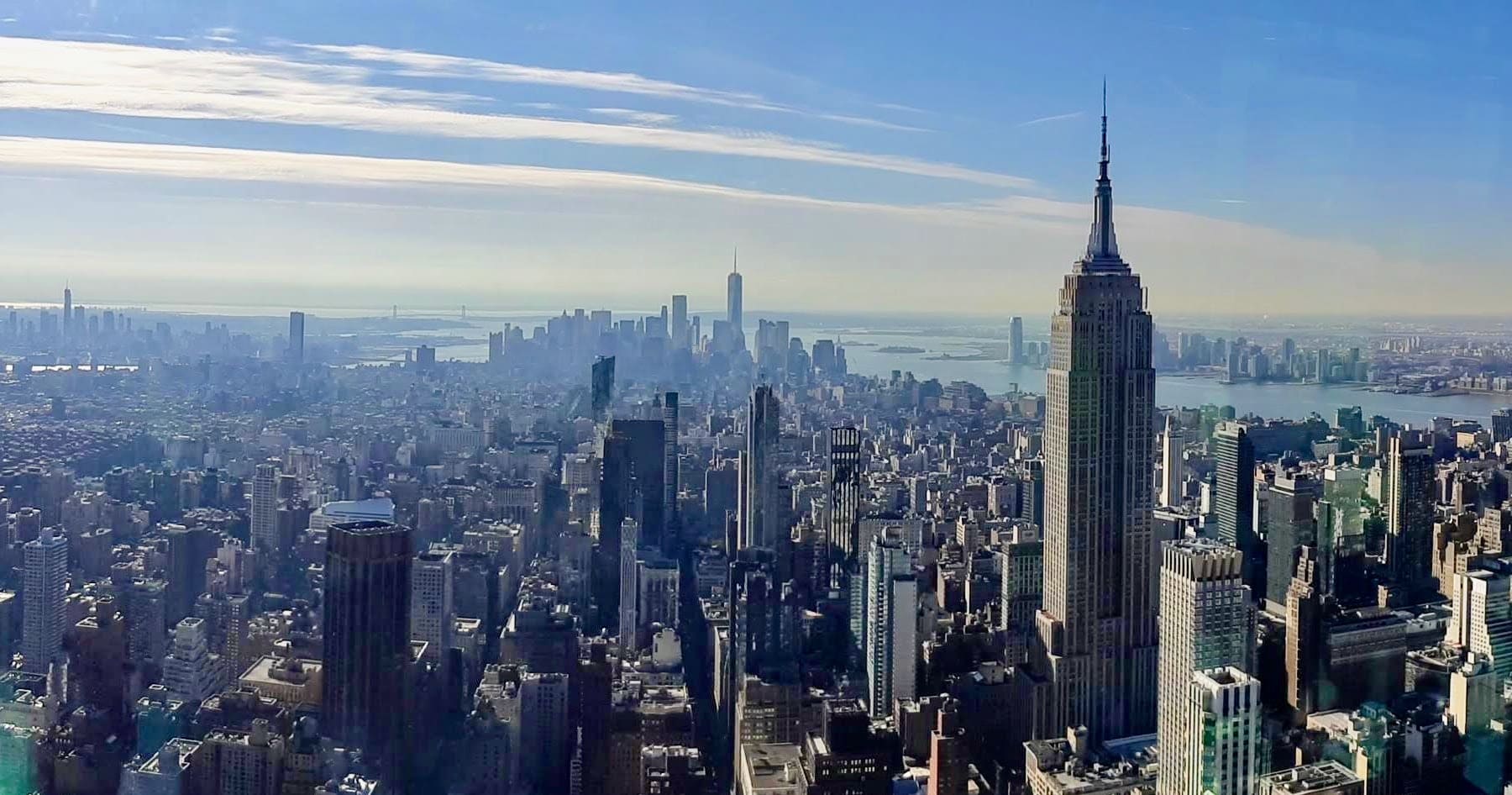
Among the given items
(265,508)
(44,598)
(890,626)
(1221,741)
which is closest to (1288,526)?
(890,626)

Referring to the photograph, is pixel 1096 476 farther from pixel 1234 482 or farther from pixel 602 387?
pixel 602 387

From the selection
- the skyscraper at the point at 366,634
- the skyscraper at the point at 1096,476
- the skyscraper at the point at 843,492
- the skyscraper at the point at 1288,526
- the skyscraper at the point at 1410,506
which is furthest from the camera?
the skyscraper at the point at 843,492

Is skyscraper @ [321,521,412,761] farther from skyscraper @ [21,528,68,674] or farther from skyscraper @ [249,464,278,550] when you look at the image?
skyscraper @ [21,528,68,674]

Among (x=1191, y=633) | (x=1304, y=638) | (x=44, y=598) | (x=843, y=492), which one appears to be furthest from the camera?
(x=843, y=492)

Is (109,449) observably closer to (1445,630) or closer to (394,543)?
(394,543)

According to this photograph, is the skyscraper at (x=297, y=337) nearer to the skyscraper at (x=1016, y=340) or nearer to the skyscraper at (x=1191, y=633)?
the skyscraper at (x=1016, y=340)

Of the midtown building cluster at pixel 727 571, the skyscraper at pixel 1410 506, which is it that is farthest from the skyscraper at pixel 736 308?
the skyscraper at pixel 1410 506

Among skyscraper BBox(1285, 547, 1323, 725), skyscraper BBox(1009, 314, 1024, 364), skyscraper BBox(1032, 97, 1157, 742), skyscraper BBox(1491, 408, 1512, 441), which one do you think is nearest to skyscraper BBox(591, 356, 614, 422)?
skyscraper BBox(1009, 314, 1024, 364)
